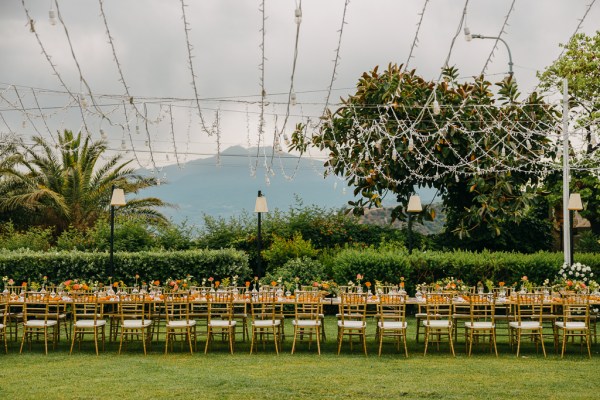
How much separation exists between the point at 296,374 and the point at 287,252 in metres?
7.96

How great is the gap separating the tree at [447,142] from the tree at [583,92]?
83.0 inches

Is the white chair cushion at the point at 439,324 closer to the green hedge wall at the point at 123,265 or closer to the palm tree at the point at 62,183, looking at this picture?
the green hedge wall at the point at 123,265

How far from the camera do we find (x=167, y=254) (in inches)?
575

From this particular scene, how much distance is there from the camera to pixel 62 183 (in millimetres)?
21984

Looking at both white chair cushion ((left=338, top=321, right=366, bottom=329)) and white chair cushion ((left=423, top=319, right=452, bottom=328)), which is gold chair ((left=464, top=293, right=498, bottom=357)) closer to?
white chair cushion ((left=423, top=319, right=452, bottom=328))

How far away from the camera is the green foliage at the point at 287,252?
16016 mm

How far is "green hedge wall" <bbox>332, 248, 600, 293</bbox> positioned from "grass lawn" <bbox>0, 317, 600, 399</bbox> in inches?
143

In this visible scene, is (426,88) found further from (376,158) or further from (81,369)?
(81,369)

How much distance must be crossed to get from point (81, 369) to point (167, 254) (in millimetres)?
6069

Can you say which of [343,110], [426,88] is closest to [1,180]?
[343,110]

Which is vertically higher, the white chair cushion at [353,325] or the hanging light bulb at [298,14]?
the hanging light bulb at [298,14]

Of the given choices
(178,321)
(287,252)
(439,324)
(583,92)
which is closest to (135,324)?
(178,321)

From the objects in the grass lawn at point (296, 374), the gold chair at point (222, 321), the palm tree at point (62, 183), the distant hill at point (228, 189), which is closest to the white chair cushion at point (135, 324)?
the grass lawn at point (296, 374)

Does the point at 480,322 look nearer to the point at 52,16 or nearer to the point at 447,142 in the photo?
the point at 447,142
